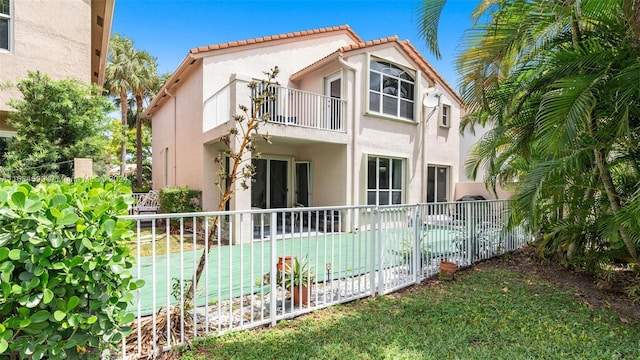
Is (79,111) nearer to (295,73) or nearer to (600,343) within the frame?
(295,73)

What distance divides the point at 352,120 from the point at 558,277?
26.8 feet

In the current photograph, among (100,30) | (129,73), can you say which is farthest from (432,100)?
(129,73)

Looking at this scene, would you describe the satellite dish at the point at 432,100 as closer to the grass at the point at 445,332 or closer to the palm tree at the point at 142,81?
the grass at the point at 445,332

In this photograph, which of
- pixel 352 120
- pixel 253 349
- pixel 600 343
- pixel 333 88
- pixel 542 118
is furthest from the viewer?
pixel 333 88

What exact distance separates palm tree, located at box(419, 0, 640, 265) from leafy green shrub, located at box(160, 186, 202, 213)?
1012 cm

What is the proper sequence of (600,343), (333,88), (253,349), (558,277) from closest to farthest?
(253,349), (600,343), (558,277), (333,88)

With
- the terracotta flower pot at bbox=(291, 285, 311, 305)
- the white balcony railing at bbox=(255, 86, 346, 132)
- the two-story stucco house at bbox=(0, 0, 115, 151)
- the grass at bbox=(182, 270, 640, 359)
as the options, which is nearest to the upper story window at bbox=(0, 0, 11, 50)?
the two-story stucco house at bbox=(0, 0, 115, 151)

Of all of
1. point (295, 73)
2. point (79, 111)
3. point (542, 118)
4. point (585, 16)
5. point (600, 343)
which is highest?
point (295, 73)

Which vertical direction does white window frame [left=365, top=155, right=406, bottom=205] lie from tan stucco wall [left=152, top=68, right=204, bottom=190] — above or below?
below

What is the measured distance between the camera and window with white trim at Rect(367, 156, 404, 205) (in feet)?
44.1

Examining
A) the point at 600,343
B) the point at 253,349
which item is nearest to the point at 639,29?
the point at 600,343

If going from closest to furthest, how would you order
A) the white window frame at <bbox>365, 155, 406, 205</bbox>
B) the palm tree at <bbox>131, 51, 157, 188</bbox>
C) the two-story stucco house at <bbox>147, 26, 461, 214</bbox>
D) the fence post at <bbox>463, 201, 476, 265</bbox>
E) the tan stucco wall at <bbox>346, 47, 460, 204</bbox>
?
the fence post at <bbox>463, 201, 476, 265</bbox> < the two-story stucco house at <bbox>147, 26, 461, 214</bbox> < the tan stucco wall at <bbox>346, 47, 460, 204</bbox> < the white window frame at <bbox>365, 155, 406, 205</bbox> < the palm tree at <bbox>131, 51, 157, 188</bbox>

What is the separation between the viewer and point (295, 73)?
14.2 meters

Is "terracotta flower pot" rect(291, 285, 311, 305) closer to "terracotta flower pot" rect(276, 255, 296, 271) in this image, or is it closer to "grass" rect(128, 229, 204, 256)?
"terracotta flower pot" rect(276, 255, 296, 271)
